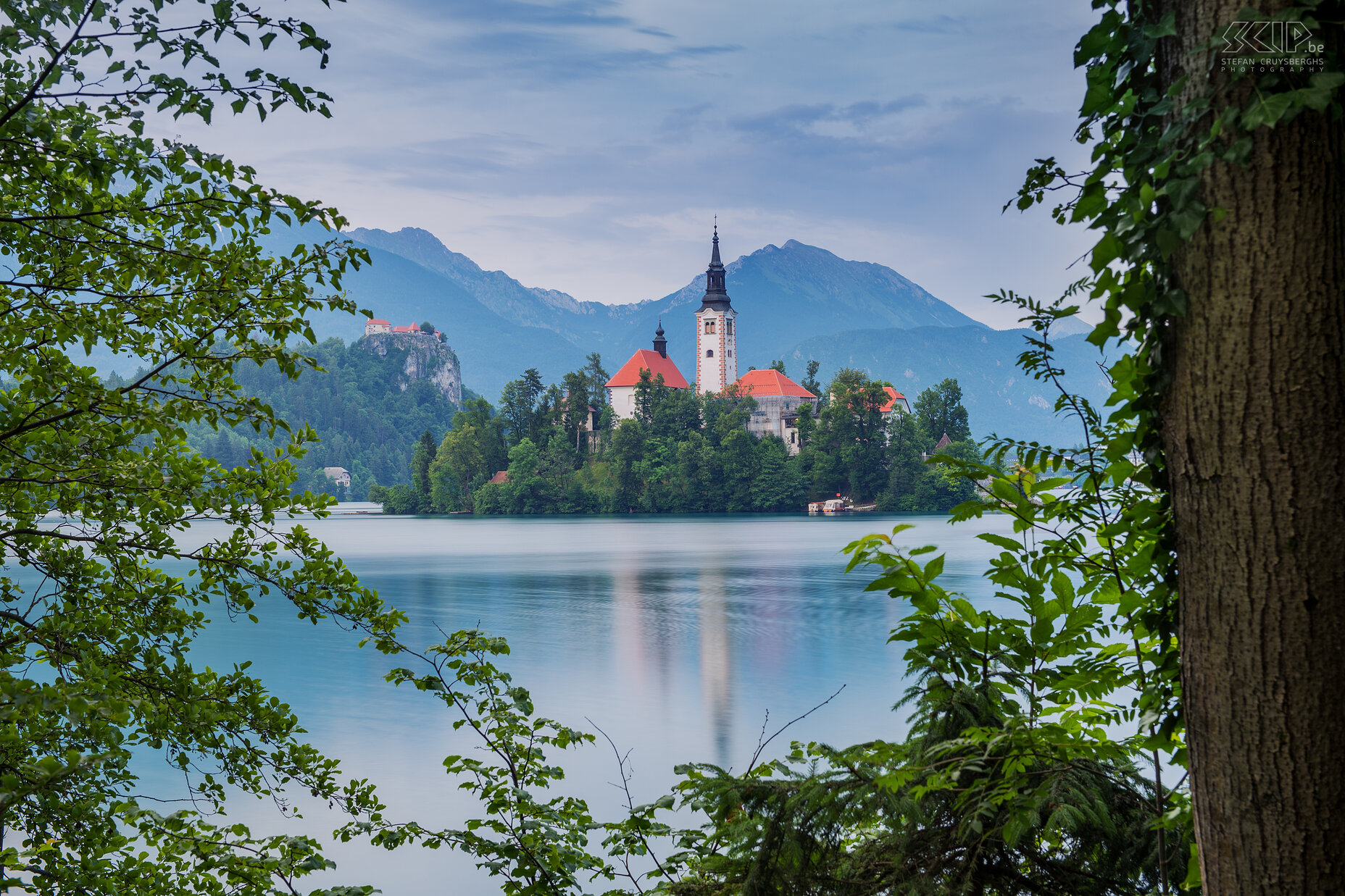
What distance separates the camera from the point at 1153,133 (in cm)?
129

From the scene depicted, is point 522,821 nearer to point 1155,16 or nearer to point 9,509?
point 9,509

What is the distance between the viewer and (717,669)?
53.6ft

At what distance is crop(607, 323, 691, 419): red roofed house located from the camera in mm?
86188

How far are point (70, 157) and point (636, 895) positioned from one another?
9.21 ft

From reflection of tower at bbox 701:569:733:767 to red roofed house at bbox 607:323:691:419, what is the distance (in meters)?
59.8

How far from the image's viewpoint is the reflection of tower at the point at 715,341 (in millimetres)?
91000

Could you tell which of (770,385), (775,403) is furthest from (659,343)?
(775,403)

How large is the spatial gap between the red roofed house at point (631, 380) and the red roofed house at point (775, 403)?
6.29 metres

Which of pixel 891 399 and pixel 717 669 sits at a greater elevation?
pixel 891 399

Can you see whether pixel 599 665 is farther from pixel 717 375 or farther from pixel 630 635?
pixel 717 375

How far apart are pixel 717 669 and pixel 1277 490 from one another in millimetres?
15575

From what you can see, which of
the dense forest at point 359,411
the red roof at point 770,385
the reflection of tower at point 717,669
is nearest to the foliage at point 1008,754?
the reflection of tower at point 717,669

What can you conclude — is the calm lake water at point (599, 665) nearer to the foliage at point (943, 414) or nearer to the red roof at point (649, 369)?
the foliage at point (943, 414)

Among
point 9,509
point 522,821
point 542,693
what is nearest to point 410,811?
point 542,693
